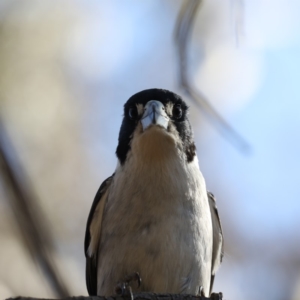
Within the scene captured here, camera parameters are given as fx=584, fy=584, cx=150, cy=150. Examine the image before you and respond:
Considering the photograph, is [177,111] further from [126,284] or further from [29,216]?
[29,216]

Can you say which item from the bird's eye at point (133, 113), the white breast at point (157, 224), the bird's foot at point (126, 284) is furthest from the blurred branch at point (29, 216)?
the bird's eye at point (133, 113)

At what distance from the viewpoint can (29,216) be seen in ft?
6.69

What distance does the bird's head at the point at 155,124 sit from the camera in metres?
2.99

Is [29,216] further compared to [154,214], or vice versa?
[154,214]

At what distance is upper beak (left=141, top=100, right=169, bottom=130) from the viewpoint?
2986mm

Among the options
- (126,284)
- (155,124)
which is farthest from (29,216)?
(155,124)

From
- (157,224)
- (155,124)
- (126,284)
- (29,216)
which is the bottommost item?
(126,284)

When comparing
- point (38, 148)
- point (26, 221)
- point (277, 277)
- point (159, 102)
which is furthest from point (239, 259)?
point (26, 221)

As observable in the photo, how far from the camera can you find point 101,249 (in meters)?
3.01

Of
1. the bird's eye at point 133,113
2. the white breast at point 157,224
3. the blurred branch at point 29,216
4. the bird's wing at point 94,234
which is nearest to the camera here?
the blurred branch at point 29,216

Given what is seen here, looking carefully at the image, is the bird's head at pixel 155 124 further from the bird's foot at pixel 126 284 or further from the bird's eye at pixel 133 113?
the bird's foot at pixel 126 284

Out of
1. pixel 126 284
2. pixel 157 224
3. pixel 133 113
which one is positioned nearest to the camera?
pixel 126 284

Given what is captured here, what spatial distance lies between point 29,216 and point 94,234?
1103 millimetres

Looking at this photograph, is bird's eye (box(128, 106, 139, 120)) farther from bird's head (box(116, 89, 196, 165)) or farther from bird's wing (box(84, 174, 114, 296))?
bird's wing (box(84, 174, 114, 296))
